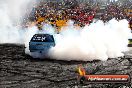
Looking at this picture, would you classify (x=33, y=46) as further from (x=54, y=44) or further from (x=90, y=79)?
(x=90, y=79)

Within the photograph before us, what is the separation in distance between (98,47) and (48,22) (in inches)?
645

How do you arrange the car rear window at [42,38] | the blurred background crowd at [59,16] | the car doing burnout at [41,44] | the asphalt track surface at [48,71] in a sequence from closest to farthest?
the asphalt track surface at [48,71], the car doing burnout at [41,44], the car rear window at [42,38], the blurred background crowd at [59,16]

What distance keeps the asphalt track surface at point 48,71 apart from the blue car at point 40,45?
49cm

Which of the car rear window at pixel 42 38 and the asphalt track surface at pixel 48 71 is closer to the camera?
the asphalt track surface at pixel 48 71

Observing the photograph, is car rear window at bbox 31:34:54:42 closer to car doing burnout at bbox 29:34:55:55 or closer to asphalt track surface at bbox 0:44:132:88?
car doing burnout at bbox 29:34:55:55

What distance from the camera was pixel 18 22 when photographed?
3662 cm

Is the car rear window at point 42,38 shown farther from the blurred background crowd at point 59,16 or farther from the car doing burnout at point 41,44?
the blurred background crowd at point 59,16

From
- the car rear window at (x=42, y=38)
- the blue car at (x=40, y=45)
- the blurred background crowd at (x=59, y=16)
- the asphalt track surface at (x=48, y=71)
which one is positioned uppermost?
the blurred background crowd at (x=59, y=16)

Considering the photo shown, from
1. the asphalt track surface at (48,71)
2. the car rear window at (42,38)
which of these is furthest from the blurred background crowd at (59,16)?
the asphalt track surface at (48,71)

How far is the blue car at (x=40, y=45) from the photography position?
19.8 meters

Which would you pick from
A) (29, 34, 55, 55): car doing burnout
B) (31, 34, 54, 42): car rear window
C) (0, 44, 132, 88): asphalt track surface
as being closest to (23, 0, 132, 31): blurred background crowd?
(31, 34, 54, 42): car rear window

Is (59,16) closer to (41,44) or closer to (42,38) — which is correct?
(42,38)

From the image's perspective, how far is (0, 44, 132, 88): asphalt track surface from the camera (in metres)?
13.0

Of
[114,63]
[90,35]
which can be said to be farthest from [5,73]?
[90,35]
